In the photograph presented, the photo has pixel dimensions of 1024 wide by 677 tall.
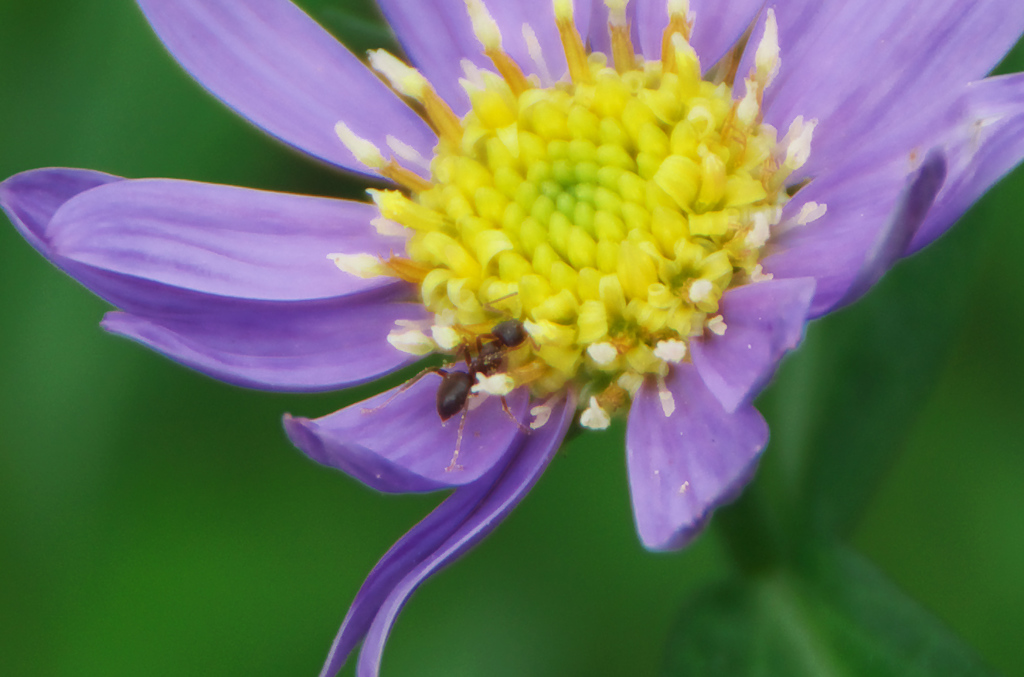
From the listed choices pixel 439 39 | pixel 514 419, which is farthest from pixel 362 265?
pixel 439 39

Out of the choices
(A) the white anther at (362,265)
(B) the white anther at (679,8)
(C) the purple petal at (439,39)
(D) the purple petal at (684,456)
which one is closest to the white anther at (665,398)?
(D) the purple petal at (684,456)

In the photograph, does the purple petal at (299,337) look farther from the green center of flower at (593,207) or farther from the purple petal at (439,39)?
the purple petal at (439,39)

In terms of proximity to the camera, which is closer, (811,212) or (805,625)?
(811,212)

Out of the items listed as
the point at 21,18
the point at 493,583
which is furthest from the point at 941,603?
the point at 21,18

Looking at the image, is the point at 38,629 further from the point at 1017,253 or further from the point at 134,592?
the point at 1017,253

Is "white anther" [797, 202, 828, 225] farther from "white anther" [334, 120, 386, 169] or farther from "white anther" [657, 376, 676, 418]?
"white anther" [334, 120, 386, 169]

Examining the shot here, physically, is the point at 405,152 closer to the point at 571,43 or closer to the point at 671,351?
the point at 571,43

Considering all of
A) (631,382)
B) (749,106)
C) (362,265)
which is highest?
(362,265)
